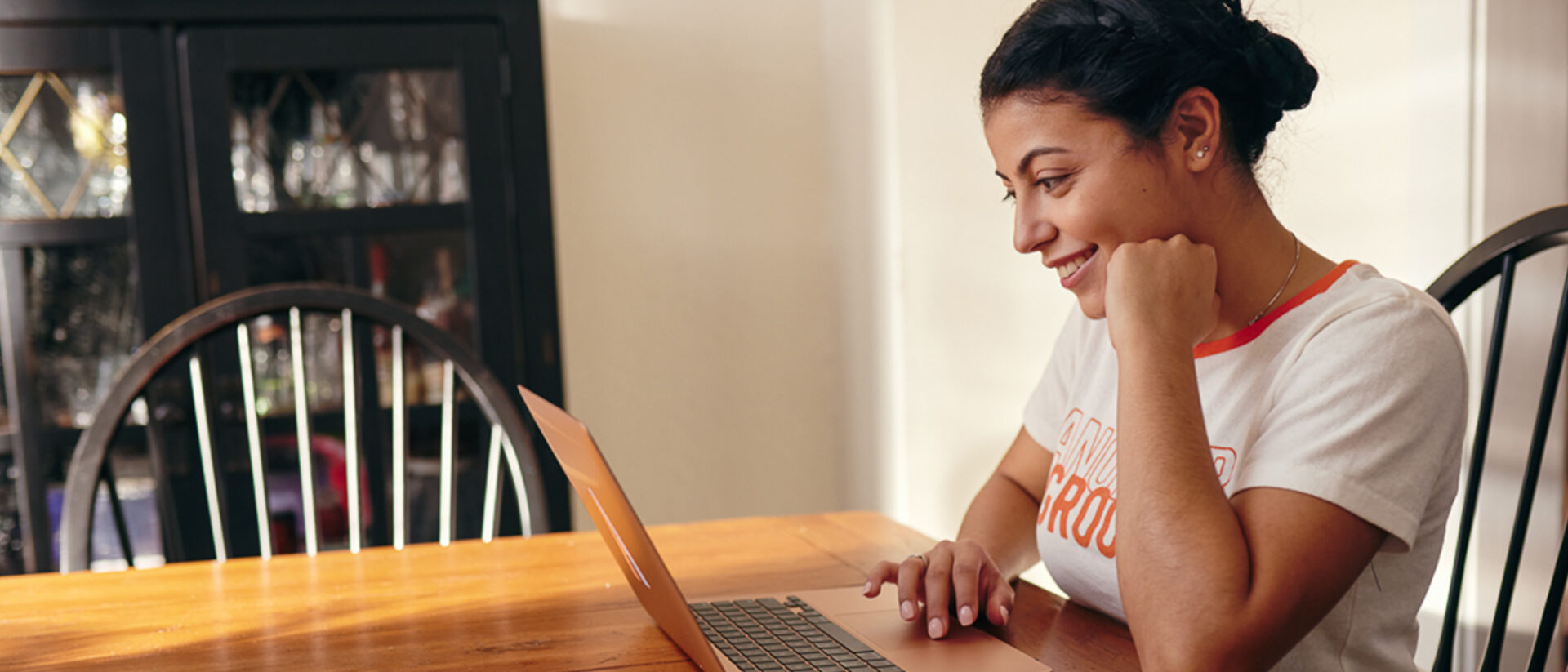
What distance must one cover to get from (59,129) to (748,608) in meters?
1.88

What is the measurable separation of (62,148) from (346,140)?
501 mm

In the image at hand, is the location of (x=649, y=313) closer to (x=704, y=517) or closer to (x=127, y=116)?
(x=704, y=517)

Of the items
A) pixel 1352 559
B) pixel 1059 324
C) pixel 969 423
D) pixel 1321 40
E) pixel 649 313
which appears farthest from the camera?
pixel 649 313

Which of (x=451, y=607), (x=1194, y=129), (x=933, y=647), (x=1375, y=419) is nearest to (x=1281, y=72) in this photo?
(x=1194, y=129)

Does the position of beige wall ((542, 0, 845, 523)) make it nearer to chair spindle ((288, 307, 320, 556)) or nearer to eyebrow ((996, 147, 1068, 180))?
chair spindle ((288, 307, 320, 556))

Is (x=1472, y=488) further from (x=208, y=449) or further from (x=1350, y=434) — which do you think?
(x=208, y=449)

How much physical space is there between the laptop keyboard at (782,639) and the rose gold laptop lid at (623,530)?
31mm

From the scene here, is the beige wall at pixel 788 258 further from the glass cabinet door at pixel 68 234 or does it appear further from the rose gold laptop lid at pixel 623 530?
the rose gold laptop lid at pixel 623 530

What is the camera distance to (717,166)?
2688mm

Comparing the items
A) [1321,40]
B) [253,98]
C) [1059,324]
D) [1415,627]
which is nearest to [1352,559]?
[1415,627]

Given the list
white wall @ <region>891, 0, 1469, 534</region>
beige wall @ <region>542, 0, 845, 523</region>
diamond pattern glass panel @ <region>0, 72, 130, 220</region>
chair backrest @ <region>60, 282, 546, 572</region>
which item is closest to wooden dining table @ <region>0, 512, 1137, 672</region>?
chair backrest @ <region>60, 282, 546, 572</region>

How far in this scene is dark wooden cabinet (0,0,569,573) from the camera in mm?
2105

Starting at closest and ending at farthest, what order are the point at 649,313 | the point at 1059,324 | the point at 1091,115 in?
1. the point at 1091,115
2. the point at 1059,324
3. the point at 649,313

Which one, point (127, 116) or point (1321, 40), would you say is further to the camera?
point (127, 116)
